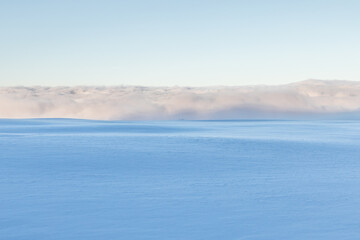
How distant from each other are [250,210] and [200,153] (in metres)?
6.63

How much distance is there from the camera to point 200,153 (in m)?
12.5

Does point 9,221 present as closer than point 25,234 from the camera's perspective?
No

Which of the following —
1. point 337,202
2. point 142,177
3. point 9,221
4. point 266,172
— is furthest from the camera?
point 266,172

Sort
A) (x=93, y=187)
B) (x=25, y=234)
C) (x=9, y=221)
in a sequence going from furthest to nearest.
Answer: (x=93, y=187), (x=9, y=221), (x=25, y=234)

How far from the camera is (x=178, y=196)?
261 inches

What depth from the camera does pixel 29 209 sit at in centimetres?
575

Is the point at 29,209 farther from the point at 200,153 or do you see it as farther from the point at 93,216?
the point at 200,153

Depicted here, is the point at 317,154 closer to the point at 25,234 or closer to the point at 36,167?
the point at 36,167

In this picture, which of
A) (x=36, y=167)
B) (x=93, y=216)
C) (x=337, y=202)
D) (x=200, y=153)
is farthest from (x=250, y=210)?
(x=200, y=153)

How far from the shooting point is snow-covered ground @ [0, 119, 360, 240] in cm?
496

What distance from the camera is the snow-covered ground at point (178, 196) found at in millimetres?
4957

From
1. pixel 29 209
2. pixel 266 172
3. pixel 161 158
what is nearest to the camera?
pixel 29 209

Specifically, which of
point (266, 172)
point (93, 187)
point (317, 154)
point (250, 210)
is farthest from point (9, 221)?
point (317, 154)

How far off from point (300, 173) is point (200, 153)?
388cm
